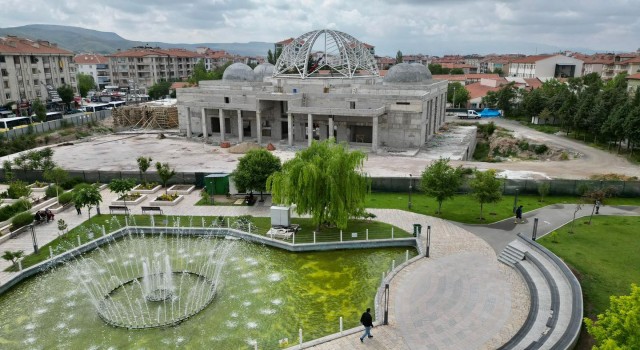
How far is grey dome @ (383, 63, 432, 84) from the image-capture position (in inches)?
1967

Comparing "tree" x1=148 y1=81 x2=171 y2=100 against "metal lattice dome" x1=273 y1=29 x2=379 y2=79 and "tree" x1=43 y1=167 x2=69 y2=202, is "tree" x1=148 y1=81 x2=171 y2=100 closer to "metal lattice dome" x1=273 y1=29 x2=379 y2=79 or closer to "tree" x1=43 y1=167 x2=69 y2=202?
"metal lattice dome" x1=273 y1=29 x2=379 y2=79

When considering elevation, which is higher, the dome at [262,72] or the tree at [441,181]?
the dome at [262,72]

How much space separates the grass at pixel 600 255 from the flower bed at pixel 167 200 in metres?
21.9

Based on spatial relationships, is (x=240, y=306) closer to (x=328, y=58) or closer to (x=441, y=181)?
(x=441, y=181)

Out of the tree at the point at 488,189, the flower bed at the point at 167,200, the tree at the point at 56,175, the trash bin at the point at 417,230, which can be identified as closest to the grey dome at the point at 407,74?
the tree at the point at 488,189

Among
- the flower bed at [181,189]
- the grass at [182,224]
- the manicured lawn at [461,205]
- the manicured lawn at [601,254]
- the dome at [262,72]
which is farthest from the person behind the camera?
the dome at [262,72]

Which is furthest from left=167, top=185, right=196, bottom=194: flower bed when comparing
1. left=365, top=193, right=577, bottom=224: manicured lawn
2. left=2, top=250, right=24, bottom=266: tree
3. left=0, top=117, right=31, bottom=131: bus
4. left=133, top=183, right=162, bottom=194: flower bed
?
left=0, top=117, right=31, bottom=131: bus

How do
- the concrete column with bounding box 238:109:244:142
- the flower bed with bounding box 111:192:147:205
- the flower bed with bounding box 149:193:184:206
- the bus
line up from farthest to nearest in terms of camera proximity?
the bus → the concrete column with bounding box 238:109:244:142 → the flower bed with bounding box 111:192:147:205 → the flower bed with bounding box 149:193:184:206

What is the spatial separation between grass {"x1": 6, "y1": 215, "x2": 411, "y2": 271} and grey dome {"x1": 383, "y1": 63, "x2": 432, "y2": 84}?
30272mm

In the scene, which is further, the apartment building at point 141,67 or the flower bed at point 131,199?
the apartment building at point 141,67

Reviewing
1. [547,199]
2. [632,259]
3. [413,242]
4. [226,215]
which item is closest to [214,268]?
[226,215]

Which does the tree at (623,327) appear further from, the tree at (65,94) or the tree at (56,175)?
the tree at (65,94)

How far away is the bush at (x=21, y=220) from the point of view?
2328cm

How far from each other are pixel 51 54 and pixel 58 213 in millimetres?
62413
